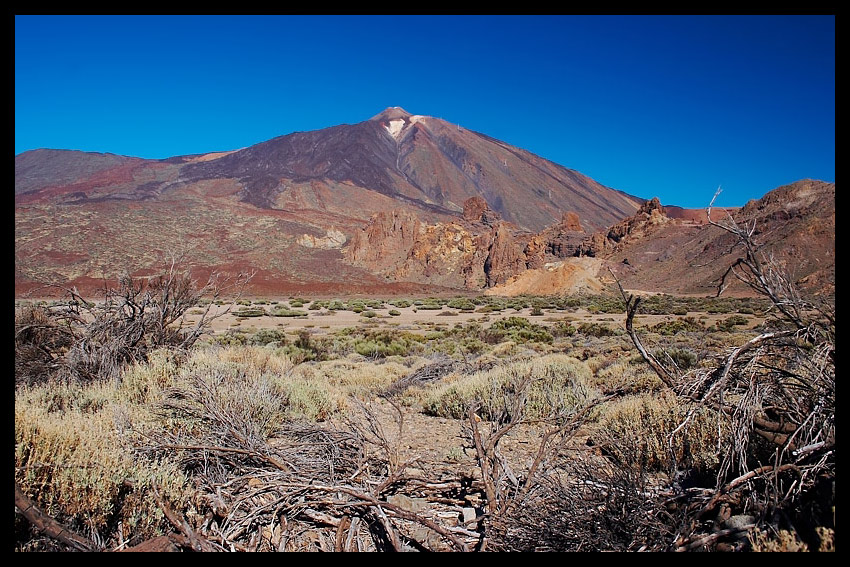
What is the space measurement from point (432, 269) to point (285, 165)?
384 feet

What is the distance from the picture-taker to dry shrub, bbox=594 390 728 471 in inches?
145

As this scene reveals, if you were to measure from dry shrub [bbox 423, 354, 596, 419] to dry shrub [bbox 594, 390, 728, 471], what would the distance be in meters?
0.95

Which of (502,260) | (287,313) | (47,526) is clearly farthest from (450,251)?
(47,526)

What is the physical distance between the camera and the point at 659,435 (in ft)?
14.0

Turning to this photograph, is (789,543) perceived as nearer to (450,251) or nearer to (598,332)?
(598,332)

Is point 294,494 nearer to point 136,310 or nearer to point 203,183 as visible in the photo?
point 136,310

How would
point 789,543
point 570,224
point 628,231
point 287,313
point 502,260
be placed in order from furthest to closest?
1. point 570,224
2. point 628,231
3. point 502,260
4. point 287,313
5. point 789,543

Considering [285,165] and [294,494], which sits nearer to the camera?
[294,494]

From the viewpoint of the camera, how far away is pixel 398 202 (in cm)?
12588

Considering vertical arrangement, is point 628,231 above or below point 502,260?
above

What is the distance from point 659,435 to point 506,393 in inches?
73.0

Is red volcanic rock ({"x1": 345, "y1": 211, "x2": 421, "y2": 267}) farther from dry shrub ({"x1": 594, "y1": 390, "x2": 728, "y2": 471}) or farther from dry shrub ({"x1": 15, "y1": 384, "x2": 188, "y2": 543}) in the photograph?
dry shrub ({"x1": 15, "y1": 384, "x2": 188, "y2": 543})
